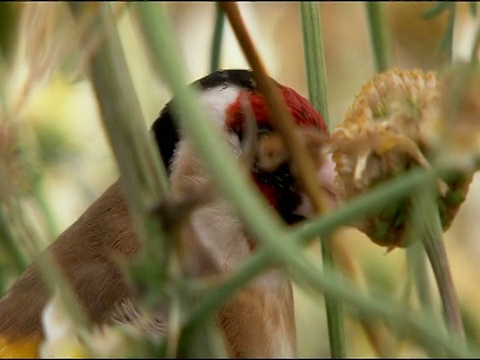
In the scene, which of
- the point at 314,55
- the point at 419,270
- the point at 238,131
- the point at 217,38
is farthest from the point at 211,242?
the point at 419,270

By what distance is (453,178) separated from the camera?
18.9 inches

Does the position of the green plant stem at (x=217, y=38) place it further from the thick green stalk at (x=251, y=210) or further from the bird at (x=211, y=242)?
the thick green stalk at (x=251, y=210)

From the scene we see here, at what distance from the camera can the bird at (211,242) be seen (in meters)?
0.86

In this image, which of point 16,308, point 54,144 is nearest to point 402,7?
point 54,144

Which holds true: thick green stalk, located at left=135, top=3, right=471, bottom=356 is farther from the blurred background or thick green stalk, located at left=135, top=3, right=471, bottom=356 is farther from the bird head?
the bird head

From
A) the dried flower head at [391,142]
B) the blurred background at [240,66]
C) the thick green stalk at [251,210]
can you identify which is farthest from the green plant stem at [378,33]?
the thick green stalk at [251,210]

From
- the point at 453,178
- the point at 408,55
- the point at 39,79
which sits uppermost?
the point at 39,79

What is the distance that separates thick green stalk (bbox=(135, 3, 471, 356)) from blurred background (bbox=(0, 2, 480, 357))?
0.25 m

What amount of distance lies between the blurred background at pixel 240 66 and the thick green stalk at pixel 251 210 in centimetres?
25

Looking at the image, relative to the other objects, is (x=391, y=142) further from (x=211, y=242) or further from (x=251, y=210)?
(x=211, y=242)

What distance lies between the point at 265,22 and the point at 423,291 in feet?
3.38

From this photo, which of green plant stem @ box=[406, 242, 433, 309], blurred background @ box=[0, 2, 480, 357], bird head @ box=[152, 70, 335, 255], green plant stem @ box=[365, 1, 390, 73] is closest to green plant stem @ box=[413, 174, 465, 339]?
green plant stem @ box=[406, 242, 433, 309]

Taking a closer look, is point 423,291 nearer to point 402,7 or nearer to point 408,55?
point 402,7

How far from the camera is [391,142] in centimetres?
44
